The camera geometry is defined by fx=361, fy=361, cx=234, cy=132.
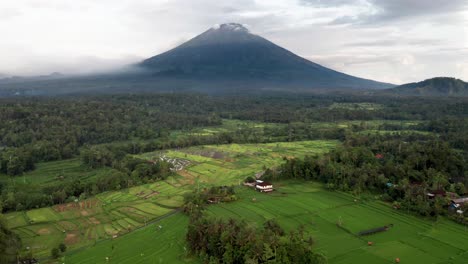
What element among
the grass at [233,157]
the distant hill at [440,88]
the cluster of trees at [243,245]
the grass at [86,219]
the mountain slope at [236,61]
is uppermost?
the mountain slope at [236,61]

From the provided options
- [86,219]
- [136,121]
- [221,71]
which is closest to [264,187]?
[86,219]

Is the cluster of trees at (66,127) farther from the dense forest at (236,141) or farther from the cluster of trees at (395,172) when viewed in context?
the cluster of trees at (395,172)

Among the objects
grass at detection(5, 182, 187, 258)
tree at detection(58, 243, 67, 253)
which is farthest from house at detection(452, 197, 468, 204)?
tree at detection(58, 243, 67, 253)

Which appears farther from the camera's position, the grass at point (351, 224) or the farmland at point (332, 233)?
the grass at point (351, 224)

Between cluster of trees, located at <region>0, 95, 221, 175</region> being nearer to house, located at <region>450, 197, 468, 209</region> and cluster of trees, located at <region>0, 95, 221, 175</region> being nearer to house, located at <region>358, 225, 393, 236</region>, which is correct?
house, located at <region>358, 225, 393, 236</region>

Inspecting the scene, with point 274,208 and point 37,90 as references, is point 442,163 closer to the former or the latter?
point 274,208

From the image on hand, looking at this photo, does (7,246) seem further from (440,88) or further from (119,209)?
(440,88)

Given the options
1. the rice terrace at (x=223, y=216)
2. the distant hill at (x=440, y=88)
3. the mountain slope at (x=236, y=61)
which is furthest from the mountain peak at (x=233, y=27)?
the rice terrace at (x=223, y=216)
